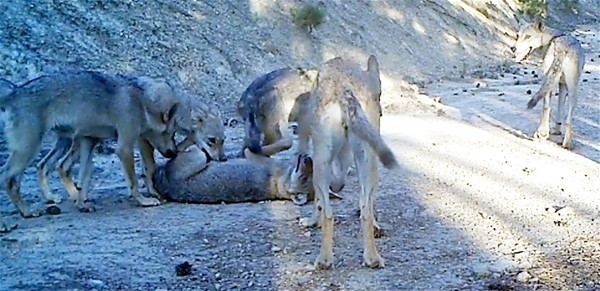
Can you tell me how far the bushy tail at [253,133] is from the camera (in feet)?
30.5

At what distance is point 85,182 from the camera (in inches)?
329

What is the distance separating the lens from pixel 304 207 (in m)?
8.27

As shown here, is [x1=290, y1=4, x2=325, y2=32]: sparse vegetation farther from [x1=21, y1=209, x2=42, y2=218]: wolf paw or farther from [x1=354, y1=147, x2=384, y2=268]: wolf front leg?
[x1=354, y1=147, x2=384, y2=268]: wolf front leg

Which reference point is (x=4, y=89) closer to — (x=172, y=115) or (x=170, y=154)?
(x=172, y=115)

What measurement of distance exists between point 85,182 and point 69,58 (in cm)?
559

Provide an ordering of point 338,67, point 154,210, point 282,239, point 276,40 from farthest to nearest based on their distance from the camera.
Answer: point 276,40 < point 154,210 < point 282,239 < point 338,67

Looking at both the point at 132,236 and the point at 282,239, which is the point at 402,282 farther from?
the point at 132,236

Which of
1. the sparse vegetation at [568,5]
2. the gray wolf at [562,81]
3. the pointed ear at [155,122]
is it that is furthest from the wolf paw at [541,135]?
the sparse vegetation at [568,5]

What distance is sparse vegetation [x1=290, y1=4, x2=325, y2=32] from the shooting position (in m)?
18.3

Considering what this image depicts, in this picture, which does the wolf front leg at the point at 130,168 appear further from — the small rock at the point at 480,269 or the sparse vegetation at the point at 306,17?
the sparse vegetation at the point at 306,17

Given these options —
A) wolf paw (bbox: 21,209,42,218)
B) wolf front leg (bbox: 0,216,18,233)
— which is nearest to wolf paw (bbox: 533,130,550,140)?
wolf paw (bbox: 21,209,42,218)

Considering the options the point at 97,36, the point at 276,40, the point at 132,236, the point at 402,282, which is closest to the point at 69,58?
the point at 97,36

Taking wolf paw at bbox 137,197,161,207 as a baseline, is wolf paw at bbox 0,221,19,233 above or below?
above

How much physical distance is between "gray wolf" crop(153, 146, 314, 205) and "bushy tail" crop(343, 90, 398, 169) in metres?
2.30
